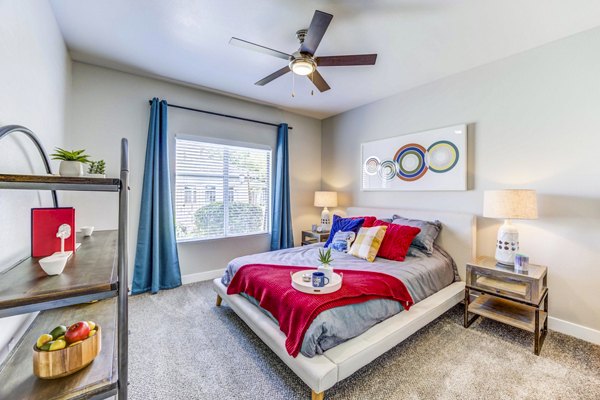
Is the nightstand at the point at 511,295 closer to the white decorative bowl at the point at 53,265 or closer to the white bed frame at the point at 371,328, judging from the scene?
the white bed frame at the point at 371,328

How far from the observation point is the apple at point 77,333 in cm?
98

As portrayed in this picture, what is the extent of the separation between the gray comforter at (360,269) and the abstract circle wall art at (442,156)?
0.99 m

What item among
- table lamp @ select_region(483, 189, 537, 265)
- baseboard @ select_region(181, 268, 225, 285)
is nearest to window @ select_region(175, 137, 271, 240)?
baseboard @ select_region(181, 268, 225, 285)

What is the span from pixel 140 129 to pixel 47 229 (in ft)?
8.23

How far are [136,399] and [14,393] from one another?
103 centimetres

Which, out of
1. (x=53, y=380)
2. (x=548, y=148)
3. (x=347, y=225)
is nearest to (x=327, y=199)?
(x=347, y=225)

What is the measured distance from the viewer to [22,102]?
142 cm

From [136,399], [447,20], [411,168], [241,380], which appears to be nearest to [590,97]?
[447,20]

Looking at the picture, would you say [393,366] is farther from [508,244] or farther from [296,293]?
[508,244]

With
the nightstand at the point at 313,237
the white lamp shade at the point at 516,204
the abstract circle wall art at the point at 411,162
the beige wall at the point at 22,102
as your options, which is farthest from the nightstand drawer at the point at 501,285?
the beige wall at the point at 22,102

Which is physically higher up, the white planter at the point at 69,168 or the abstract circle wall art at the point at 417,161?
the abstract circle wall art at the point at 417,161

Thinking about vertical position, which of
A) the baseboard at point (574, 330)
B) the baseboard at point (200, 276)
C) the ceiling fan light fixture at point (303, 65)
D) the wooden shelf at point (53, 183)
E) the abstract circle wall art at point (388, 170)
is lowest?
the baseboard at point (574, 330)

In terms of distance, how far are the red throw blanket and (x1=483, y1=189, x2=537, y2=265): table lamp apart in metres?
1.11

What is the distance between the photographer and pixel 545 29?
7.40ft
